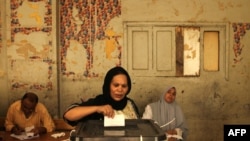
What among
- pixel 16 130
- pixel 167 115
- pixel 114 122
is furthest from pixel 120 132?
pixel 167 115

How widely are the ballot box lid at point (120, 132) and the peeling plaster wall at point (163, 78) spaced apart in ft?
13.8

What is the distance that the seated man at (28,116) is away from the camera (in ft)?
16.2

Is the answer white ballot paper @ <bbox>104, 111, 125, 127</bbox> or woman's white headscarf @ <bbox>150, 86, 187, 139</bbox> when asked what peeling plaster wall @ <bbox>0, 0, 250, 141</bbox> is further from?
white ballot paper @ <bbox>104, 111, 125, 127</bbox>

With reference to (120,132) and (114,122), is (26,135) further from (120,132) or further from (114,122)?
(120,132)

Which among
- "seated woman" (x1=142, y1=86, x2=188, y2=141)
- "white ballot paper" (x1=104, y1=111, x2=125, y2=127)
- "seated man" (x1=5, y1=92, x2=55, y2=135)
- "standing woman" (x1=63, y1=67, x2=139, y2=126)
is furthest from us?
"seated woman" (x1=142, y1=86, x2=188, y2=141)

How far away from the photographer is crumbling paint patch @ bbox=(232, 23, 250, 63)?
19.9 feet

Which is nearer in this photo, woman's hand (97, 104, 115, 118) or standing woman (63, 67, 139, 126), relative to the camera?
woman's hand (97, 104, 115, 118)

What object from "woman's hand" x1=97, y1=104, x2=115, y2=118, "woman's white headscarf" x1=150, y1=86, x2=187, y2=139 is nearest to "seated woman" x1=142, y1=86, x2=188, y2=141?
"woman's white headscarf" x1=150, y1=86, x2=187, y2=139

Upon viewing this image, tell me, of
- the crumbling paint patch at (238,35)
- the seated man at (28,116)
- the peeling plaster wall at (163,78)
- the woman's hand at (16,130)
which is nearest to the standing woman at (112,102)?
the woman's hand at (16,130)

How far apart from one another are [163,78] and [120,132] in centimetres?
452

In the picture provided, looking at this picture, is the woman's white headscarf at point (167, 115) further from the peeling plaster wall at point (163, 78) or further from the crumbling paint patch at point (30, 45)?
the crumbling paint patch at point (30, 45)

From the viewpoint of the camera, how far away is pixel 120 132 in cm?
164

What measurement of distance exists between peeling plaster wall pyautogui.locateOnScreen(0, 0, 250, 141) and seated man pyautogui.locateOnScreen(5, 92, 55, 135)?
2.68ft

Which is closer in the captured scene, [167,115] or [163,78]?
[167,115]
